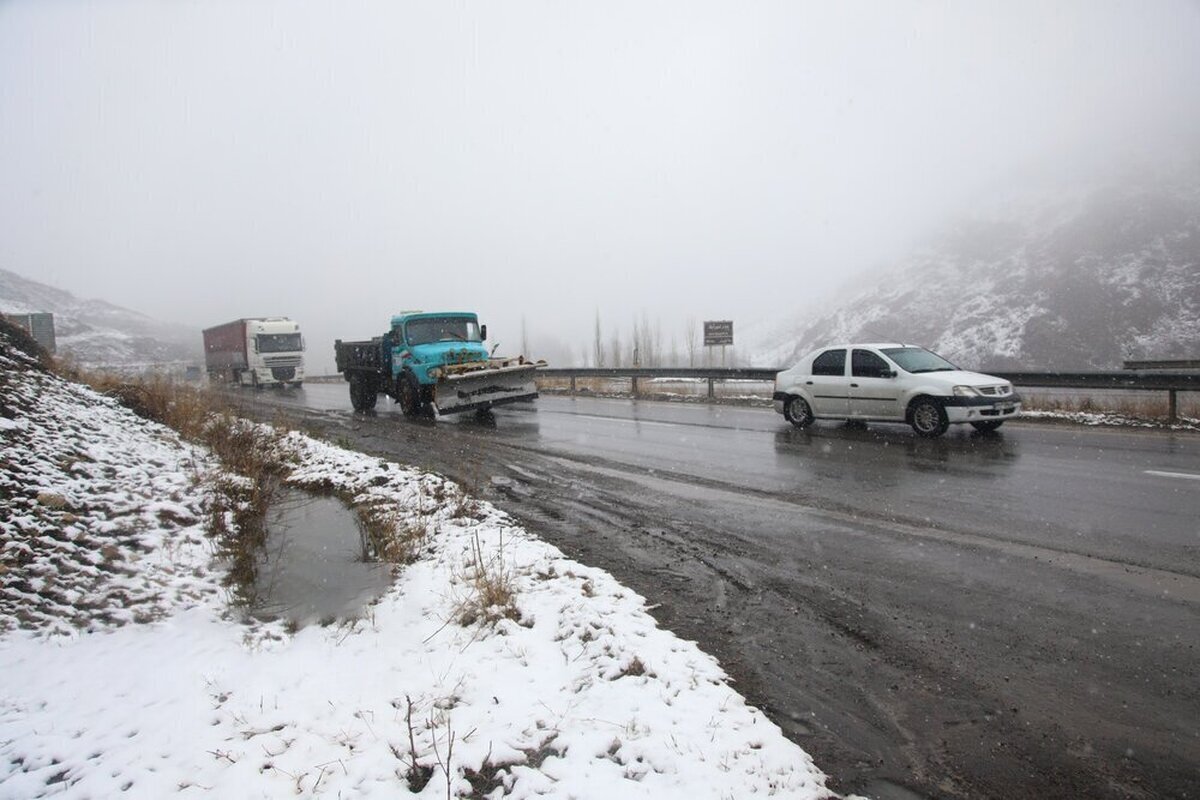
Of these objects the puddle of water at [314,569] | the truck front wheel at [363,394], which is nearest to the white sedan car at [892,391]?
the puddle of water at [314,569]

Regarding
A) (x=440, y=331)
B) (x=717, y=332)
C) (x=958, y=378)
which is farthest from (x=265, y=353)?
(x=958, y=378)

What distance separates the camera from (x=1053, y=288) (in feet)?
317

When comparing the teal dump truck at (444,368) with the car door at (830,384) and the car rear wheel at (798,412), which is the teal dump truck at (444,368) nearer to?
the car rear wheel at (798,412)

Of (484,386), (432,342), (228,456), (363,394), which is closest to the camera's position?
(228,456)

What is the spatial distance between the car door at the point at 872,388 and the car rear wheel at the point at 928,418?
0.82ft

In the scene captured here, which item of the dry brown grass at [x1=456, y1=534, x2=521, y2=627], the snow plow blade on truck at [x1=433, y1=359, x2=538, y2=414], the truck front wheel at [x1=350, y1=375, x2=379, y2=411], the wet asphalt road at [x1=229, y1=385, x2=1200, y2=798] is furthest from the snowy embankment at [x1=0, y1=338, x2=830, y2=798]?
the truck front wheel at [x1=350, y1=375, x2=379, y2=411]

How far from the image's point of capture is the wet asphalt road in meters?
2.67

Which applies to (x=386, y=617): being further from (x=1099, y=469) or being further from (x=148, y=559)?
(x=1099, y=469)

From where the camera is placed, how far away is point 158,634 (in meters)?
4.40

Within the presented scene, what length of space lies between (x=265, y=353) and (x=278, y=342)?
92 cm

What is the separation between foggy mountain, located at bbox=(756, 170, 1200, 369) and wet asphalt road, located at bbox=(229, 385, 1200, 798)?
85.4m

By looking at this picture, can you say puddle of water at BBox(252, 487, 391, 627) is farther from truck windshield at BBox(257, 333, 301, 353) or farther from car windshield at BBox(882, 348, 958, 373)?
truck windshield at BBox(257, 333, 301, 353)

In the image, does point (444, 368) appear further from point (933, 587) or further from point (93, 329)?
point (93, 329)

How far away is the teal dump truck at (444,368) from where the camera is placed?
15.2 m
